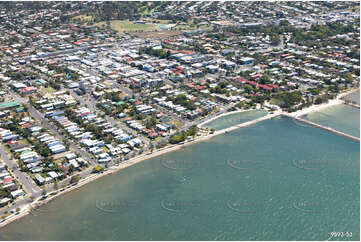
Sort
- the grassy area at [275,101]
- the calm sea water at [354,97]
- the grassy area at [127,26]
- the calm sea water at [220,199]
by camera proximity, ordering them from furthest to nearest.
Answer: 1. the grassy area at [127,26]
2. the calm sea water at [354,97]
3. the grassy area at [275,101]
4. the calm sea water at [220,199]

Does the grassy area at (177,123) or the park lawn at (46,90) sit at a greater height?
the park lawn at (46,90)

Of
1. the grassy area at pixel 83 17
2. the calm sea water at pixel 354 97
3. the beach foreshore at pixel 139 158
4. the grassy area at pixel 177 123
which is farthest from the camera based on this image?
the grassy area at pixel 83 17

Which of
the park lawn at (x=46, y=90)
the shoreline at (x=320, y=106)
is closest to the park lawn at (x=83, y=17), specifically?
the park lawn at (x=46, y=90)

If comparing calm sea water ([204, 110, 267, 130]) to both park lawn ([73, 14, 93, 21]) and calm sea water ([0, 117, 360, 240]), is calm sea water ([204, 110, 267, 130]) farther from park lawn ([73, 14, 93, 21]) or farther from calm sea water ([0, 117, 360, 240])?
park lawn ([73, 14, 93, 21])

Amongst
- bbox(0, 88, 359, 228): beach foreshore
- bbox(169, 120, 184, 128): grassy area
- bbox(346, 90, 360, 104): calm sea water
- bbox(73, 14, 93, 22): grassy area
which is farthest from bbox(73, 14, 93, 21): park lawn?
bbox(346, 90, 360, 104): calm sea water

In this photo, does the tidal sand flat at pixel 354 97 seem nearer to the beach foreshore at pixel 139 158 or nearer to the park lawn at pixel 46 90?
the beach foreshore at pixel 139 158

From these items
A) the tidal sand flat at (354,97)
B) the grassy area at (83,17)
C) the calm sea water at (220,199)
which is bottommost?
the calm sea water at (220,199)

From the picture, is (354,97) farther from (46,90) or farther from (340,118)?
(46,90)
